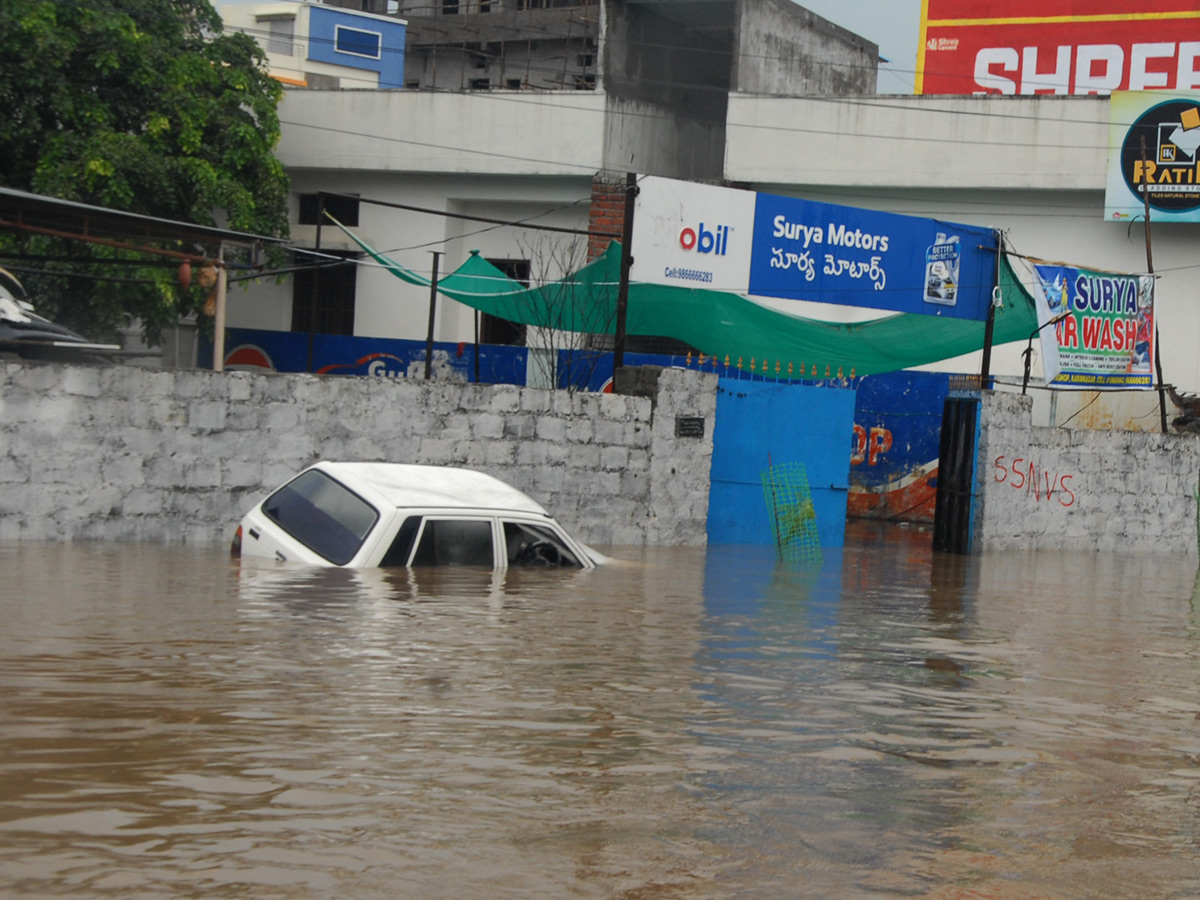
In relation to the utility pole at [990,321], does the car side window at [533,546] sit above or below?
below

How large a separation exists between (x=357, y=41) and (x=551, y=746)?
5393cm

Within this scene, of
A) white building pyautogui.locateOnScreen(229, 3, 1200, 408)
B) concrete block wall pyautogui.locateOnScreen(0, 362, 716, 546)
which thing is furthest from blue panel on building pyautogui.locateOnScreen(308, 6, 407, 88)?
concrete block wall pyautogui.locateOnScreen(0, 362, 716, 546)

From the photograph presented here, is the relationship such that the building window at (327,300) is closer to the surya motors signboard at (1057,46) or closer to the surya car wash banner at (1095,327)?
the surya car wash banner at (1095,327)

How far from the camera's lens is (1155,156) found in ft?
87.2

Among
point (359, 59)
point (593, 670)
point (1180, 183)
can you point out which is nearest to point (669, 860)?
point (593, 670)

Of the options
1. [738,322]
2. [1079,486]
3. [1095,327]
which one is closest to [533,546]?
[738,322]

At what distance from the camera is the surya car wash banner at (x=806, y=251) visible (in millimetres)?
17094

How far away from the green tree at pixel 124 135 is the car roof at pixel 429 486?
14.3 metres

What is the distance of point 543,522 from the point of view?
10.3m

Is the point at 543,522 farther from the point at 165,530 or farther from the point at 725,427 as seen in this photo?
the point at 725,427

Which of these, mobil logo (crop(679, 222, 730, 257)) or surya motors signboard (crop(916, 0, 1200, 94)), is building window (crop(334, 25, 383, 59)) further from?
mobil logo (crop(679, 222, 730, 257))

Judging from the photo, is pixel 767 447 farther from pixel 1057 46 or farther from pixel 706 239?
pixel 1057 46

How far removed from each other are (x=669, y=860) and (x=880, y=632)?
5.87m

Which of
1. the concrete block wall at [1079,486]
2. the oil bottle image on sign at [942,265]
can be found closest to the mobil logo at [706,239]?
the oil bottle image on sign at [942,265]
